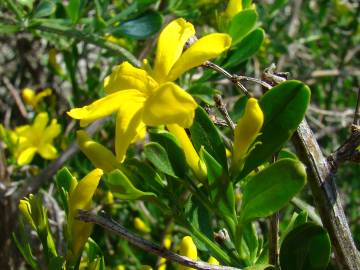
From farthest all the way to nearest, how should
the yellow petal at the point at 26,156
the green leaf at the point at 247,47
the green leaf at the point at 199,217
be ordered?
the yellow petal at the point at 26,156, the green leaf at the point at 247,47, the green leaf at the point at 199,217

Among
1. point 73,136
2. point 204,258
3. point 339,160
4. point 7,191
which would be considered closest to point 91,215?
point 339,160

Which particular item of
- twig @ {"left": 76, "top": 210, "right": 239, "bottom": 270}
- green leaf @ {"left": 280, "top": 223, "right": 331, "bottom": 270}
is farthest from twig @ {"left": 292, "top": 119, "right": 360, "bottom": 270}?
twig @ {"left": 76, "top": 210, "right": 239, "bottom": 270}

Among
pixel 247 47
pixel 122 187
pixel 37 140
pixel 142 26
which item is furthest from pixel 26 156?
pixel 122 187

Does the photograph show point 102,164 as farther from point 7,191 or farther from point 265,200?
point 7,191

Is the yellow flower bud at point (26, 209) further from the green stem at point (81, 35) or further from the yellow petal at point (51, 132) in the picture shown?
the yellow petal at point (51, 132)

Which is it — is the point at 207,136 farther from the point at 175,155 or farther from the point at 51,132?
the point at 51,132

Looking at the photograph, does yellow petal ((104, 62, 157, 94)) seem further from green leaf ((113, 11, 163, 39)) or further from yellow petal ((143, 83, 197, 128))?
green leaf ((113, 11, 163, 39))

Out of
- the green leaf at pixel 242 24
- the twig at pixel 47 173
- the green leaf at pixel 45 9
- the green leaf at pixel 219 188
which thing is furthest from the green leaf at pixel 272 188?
the twig at pixel 47 173
